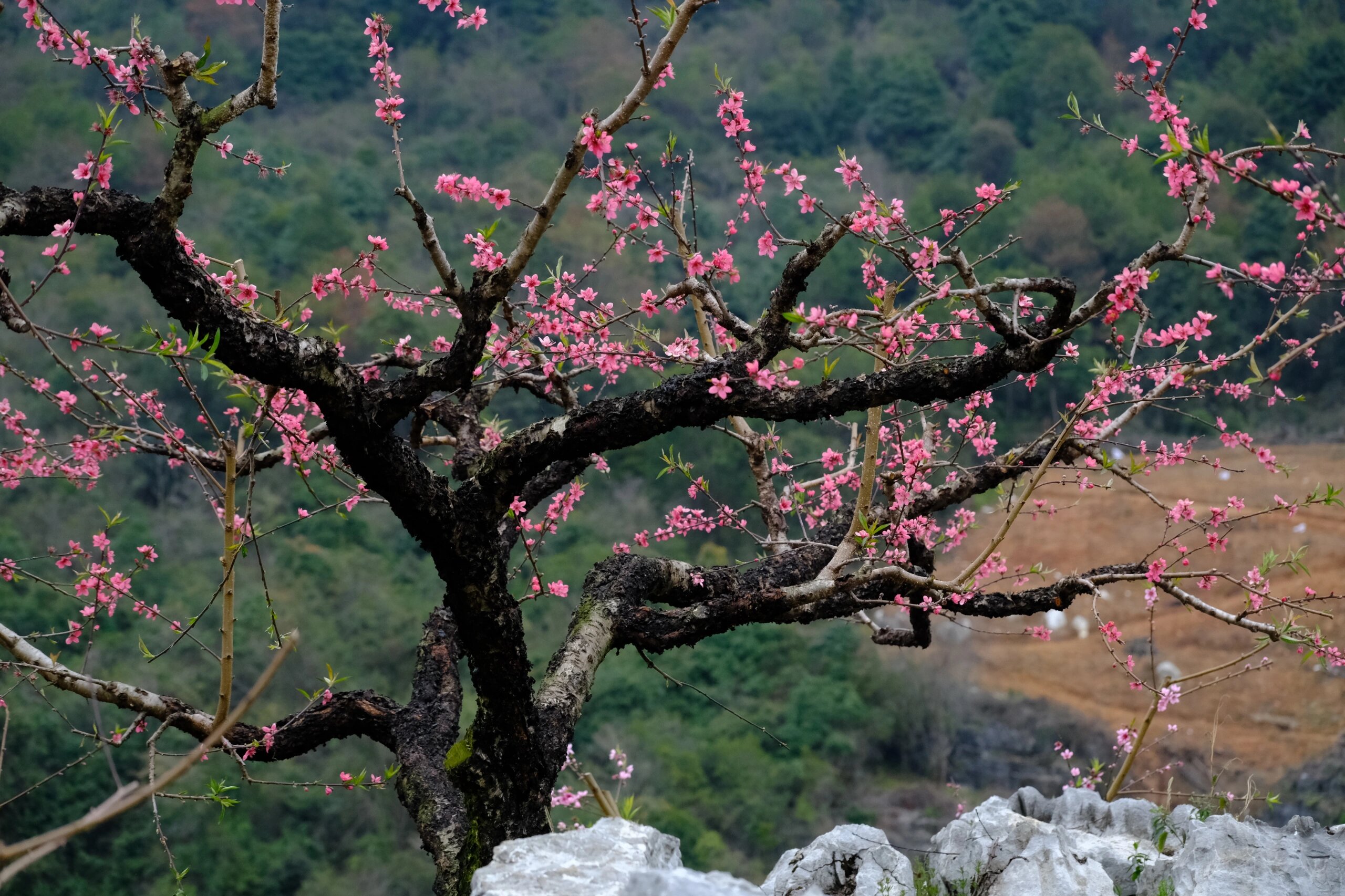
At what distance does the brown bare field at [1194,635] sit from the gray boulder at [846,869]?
7739 millimetres

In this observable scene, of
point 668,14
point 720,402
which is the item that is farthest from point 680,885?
point 668,14

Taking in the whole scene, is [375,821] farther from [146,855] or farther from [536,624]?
[536,624]

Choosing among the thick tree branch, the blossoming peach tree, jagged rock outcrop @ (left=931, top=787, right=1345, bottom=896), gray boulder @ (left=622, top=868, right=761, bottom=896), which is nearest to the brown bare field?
jagged rock outcrop @ (left=931, top=787, right=1345, bottom=896)

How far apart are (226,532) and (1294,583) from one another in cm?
1449

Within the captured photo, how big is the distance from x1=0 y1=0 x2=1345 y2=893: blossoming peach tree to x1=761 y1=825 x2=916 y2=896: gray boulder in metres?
0.70

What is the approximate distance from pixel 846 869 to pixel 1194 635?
12424 mm

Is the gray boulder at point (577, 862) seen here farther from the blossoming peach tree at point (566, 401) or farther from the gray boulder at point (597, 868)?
the blossoming peach tree at point (566, 401)

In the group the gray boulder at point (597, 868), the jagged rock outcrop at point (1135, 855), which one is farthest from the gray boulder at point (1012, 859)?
the gray boulder at point (597, 868)

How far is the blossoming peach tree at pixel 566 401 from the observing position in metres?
2.30

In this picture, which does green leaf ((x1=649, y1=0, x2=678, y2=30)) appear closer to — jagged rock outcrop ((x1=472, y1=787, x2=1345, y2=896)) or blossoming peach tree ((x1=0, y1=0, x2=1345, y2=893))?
blossoming peach tree ((x1=0, y1=0, x2=1345, y2=893))

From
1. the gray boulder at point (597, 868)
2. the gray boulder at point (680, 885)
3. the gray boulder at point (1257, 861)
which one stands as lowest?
the gray boulder at point (1257, 861)

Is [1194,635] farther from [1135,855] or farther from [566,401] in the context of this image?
[566,401]

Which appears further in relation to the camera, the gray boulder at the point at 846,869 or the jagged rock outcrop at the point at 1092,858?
the gray boulder at the point at 846,869

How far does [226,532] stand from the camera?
200 centimetres
